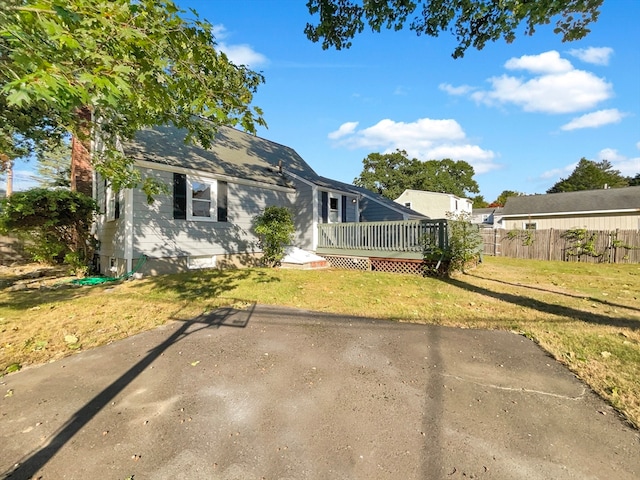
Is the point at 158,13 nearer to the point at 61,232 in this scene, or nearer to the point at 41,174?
the point at 61,232

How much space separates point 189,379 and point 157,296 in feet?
13.2

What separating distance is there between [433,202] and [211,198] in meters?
26.7

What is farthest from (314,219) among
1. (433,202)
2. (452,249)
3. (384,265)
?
(433,202)

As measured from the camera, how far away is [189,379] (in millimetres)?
3096

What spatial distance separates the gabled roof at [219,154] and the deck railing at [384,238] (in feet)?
10.5

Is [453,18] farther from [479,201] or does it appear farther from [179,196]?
[479,201]

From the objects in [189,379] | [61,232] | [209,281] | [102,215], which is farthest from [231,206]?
[189,379]

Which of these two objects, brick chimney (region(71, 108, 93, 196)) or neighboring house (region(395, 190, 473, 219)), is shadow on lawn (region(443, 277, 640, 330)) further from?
neighboring house (region(395, 190, 473, 219))

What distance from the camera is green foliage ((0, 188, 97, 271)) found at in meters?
7.95

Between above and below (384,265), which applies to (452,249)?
above

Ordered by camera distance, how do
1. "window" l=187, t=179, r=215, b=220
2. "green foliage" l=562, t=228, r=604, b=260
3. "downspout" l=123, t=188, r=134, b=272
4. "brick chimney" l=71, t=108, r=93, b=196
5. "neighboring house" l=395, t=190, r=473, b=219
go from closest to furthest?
"downspout" l=123, t=188, r=134, b=272
"window" l=187, t=179, r=215, b=220
"brick chimney" l=71, t=108, r=93, b=196
"green foliage" l=562, t=228, r=604, b=260
"neighboring house" l=395, t=190, r=473, b=219

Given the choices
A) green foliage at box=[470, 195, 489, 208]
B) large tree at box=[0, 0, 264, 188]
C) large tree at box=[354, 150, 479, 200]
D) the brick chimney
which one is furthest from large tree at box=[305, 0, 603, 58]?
green foliage at box=[470, 195, 489, 208]

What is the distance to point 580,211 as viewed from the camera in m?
22.7

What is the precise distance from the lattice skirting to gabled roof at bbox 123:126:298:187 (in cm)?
417
